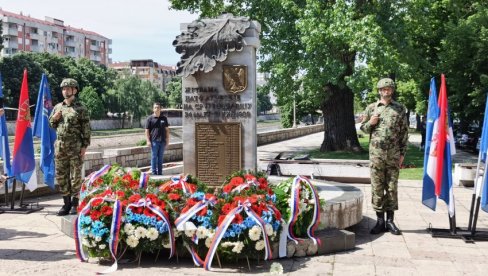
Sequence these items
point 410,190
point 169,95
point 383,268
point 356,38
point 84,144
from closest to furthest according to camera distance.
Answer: point 383,268 < point 84,144 < point 410,190 < point 356,38 < point 169,95

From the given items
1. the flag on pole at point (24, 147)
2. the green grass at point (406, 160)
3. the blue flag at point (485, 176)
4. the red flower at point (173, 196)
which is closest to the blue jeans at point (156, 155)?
the flag on pole at point (24, 147)

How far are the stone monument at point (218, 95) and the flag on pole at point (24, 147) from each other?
3.37 metres

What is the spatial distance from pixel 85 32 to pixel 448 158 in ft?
389

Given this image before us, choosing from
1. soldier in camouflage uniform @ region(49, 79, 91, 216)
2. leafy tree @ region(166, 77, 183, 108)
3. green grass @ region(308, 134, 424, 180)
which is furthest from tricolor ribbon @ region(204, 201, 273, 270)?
leafy tree @ region(166, 77, 183, 108)

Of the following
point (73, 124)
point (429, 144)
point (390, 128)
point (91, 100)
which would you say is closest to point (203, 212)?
point (390, 128)

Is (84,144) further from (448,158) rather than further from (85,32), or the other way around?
(85,32)

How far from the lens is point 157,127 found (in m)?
12.0

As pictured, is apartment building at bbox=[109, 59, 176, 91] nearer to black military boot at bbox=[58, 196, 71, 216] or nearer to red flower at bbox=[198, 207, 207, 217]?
black military boot at bbox=[58, 196, 71, 216]

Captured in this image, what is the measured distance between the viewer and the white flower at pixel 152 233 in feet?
18.0

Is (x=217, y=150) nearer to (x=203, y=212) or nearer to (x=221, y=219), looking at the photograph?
(x=203, y=212)

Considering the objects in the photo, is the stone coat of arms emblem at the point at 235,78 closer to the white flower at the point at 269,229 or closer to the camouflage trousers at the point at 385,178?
the camouflage trousers at the point at 385,178

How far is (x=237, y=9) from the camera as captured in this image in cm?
2161

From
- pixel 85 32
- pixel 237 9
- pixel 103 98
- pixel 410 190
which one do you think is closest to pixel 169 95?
pixel 85 32

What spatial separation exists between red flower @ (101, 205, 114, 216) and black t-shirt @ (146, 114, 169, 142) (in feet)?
20.9
